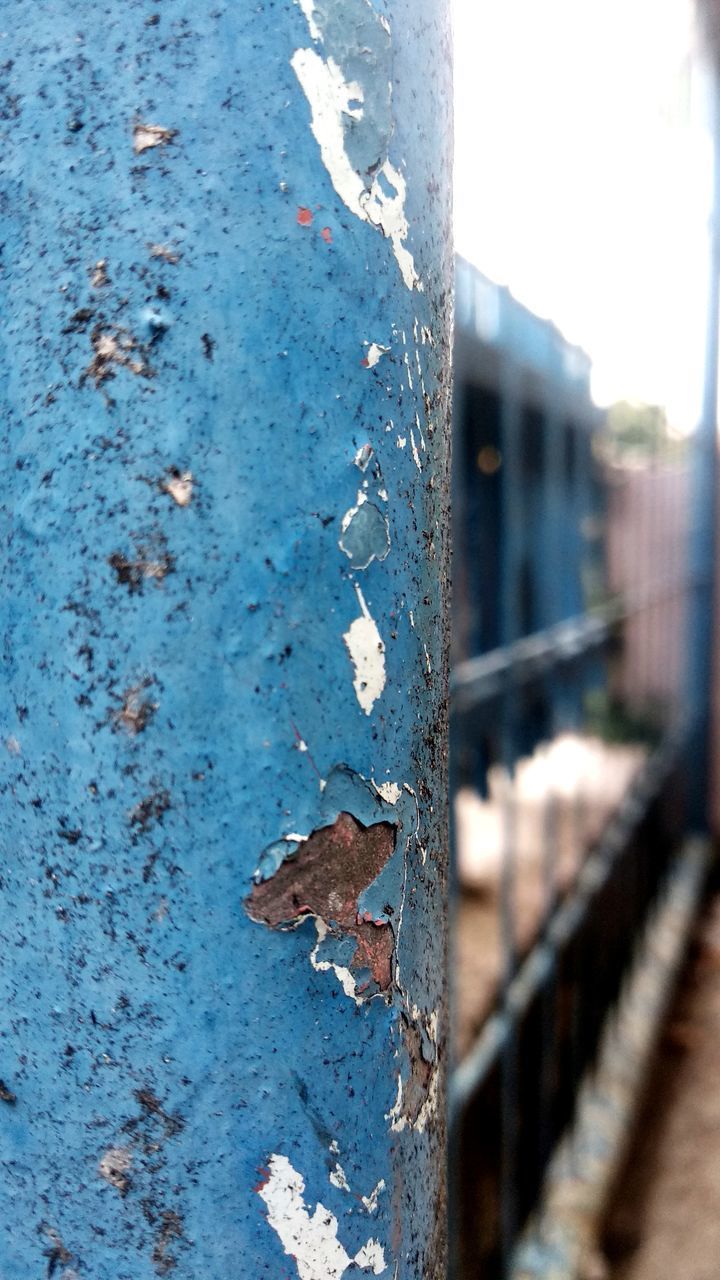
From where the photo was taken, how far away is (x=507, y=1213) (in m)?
1.89

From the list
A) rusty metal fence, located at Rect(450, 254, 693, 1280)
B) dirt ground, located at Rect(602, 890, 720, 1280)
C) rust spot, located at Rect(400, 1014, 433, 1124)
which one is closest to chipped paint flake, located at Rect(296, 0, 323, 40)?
rust spot, located at Rect(400, 1014, 433, 1124)

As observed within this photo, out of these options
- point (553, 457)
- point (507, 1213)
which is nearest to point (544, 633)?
point (553, 457)

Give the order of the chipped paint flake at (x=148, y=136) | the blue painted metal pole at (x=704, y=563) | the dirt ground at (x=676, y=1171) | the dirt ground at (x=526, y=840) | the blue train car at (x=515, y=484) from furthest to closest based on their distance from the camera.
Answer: the blue painted metal pole at (x=704, y=563) < the dirt ground at (x=676, y=1171) < the dirt ground at (x=526, y=840) < the blue train car at (x=515, y=484) < the chipped paint flake at (x=148, y=136)

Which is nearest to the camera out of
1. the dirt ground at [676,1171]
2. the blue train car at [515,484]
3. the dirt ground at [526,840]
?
the blue train car at [515,484]

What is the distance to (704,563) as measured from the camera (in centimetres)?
452

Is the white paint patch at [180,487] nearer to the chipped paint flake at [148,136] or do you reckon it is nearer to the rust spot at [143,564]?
the rust spot at [143,564]

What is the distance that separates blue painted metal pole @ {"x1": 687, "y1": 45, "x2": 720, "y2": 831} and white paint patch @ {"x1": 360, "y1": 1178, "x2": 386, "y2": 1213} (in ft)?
13.8

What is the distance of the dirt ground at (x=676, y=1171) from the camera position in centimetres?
224

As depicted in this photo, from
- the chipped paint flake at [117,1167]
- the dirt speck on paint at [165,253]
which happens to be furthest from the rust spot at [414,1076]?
the dirt speck on paint at [165,253]

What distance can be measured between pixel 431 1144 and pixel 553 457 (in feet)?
6.09

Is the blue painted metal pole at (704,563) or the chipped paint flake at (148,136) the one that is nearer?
the chipped paint flake at (148,136)

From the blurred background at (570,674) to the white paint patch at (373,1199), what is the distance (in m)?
0.95

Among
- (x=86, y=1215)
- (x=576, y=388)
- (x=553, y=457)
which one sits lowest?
(x=86, y=1215)

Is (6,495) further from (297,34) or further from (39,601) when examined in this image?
(297,34)
